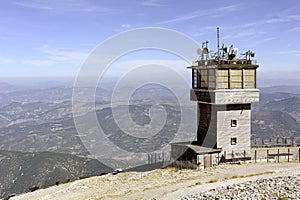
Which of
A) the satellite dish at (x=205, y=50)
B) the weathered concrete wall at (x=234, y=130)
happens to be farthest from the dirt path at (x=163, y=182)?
the satellite dish at (x=205, y=50)

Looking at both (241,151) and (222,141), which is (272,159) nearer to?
(241,151)

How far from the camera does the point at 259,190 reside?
23.5 meters

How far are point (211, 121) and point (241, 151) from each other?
17.5 ft

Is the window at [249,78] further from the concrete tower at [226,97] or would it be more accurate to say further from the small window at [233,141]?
the small window at [233,141]

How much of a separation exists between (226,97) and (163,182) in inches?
516

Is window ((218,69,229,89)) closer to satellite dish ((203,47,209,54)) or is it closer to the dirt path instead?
satellite dish ((203,47,209,54))

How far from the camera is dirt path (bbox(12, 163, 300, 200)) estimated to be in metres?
27.7

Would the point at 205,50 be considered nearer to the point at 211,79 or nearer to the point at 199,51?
the point at 199,51

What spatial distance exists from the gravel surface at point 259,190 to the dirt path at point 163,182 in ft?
6.26

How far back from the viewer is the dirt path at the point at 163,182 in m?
27.7

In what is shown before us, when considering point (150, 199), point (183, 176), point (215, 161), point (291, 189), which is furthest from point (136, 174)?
point (291, 189)

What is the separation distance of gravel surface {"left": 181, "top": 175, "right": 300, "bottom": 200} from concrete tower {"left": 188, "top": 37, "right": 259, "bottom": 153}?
12679 millimetres

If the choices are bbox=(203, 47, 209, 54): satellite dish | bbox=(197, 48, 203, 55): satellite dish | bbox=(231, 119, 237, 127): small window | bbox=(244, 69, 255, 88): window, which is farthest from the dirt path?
bbox=(197, 48, 203, 55): satellite dish

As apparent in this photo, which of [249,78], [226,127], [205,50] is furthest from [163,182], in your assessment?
[205,50]
